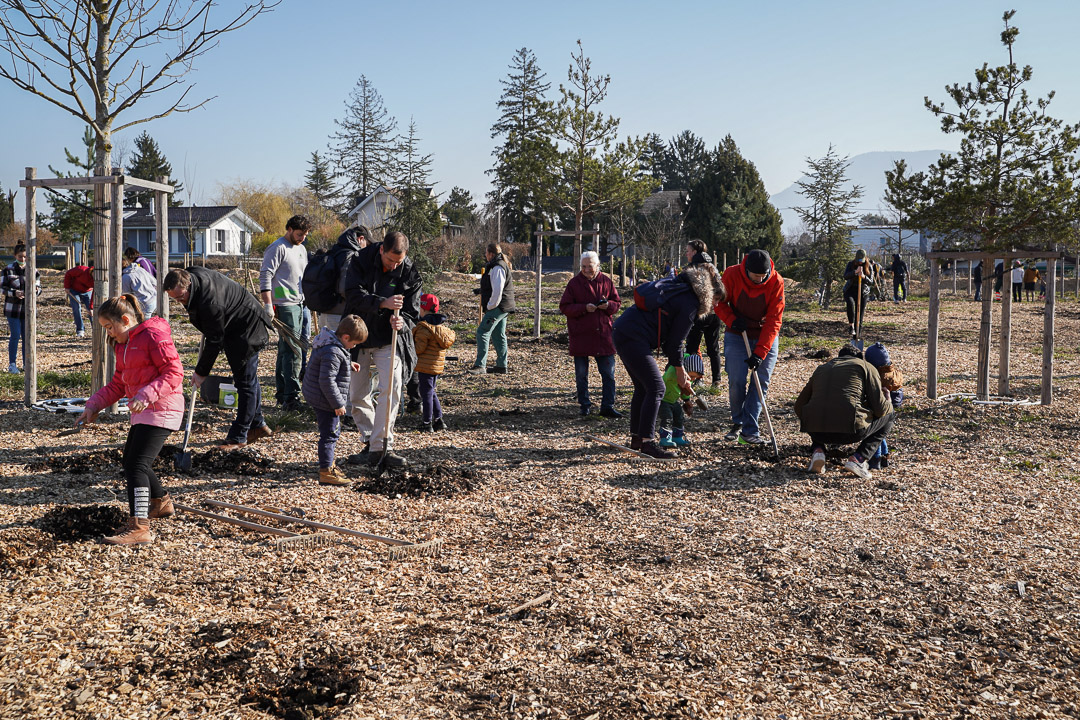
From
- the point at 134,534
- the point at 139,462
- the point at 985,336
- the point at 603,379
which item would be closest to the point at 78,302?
the point at 603,379

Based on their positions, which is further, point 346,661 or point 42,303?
point 42,303

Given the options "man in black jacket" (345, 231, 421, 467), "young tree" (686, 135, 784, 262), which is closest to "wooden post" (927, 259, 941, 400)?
"man in black jacket" (345, 231, 421, 467)

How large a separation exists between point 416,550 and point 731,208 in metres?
39.1

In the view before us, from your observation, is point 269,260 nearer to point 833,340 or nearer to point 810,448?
point 810,448

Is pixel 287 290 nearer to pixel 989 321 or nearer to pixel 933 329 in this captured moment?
pixel 933 329

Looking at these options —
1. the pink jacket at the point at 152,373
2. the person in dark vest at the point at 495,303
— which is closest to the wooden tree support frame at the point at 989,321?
the person in dark vest at the point at 495,303

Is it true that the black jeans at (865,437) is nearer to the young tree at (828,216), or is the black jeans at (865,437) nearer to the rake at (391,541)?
the rake at (391,541)

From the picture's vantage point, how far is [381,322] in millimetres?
6344

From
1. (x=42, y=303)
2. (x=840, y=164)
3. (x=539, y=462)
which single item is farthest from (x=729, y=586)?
(x=840, y=164)

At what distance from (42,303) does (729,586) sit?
79.5ft

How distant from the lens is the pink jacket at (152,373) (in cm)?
492

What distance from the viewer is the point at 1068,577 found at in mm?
Result: 4602

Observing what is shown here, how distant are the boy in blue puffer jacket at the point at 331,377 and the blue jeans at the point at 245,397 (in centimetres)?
122

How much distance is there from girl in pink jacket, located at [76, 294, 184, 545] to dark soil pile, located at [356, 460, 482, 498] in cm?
153
